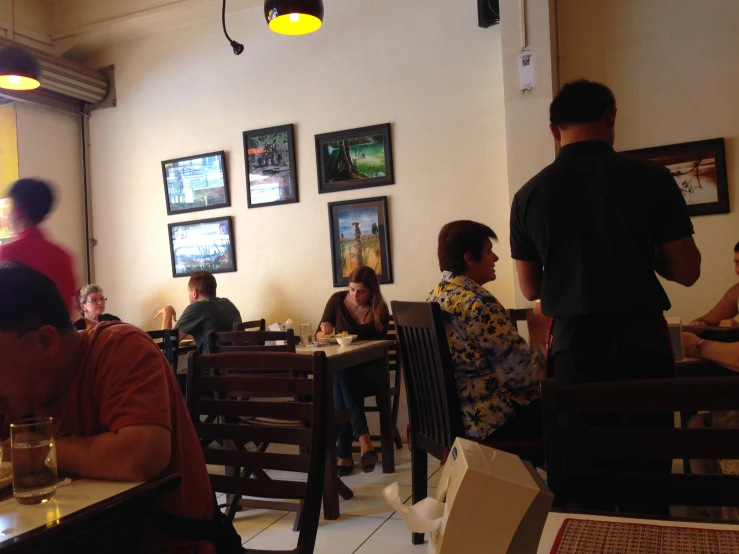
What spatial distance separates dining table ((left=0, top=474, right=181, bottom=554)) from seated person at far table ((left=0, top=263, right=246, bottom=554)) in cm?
7

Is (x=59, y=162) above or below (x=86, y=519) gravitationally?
above

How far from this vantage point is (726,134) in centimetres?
381

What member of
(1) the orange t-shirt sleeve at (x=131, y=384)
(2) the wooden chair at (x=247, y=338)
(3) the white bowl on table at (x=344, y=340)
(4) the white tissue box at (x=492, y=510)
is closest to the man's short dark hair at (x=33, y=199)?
(2) the wooden chair at (x=247, y=338)

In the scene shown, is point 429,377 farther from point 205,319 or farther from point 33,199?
point 205,319

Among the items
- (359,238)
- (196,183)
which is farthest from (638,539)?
(196,183)

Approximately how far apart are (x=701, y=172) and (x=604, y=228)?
259 cm

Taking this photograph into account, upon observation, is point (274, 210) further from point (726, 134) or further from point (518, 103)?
point (726, 134)

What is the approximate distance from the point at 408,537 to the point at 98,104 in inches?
195

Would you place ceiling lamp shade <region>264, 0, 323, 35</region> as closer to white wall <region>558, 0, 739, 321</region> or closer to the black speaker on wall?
the black speaker on wall

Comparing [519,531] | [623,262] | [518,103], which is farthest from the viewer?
[518,103]

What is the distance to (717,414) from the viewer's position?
2148mm

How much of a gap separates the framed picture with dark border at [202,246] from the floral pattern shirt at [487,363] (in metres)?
3.38

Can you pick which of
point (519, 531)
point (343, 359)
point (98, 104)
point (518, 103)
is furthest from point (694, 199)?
point (98, 104)

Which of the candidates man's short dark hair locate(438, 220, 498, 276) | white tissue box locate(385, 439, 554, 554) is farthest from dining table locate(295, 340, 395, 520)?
white tissue box locate(385, 439, 554, 554)
